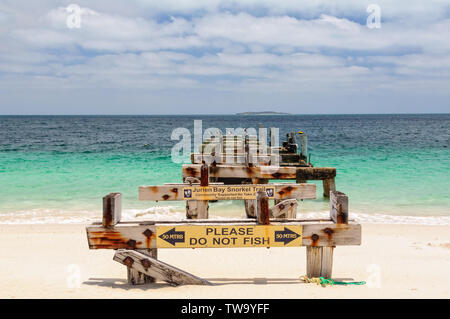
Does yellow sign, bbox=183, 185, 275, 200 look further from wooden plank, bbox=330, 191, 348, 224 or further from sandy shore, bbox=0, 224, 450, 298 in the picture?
wooden plank, bbox=330, 191, 348, 224

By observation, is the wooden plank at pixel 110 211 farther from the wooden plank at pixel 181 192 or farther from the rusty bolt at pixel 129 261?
the wooden plank at pixel 181 192

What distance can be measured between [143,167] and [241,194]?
18.9 metres

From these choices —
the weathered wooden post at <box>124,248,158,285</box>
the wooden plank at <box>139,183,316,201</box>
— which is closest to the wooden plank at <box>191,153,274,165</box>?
the wooden plank at <box>139,183,316,201</box>

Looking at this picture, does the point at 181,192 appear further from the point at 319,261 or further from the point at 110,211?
the point at 319,261

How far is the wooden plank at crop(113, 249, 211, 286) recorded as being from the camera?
4.93 m

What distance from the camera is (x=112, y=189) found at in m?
18.3

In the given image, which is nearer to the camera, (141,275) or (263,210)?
(263,210)

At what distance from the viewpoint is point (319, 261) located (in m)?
5.29

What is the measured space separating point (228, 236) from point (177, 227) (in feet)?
2.11

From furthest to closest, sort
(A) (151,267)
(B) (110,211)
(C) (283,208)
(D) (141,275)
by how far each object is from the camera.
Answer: (C) (283,208)
(D) (141,275)
(A) (151,267)
(B) (110,211)

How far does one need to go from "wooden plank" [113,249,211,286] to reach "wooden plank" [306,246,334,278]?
58.9 inches

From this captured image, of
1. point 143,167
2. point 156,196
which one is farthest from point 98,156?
point 156,196

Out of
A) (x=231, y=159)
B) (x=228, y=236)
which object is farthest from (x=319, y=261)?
(x=231, y=159)
